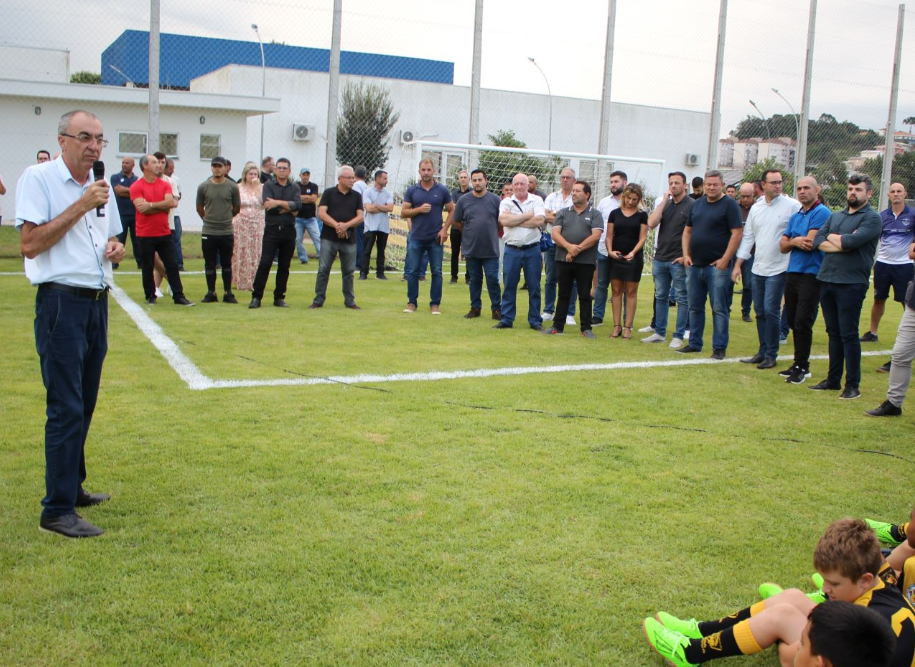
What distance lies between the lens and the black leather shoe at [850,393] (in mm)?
7602

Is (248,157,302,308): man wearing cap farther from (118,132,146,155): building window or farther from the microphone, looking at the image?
(118,132,146,155): building window

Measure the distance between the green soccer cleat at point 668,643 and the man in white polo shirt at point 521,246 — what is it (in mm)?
7560

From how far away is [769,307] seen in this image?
8.73m

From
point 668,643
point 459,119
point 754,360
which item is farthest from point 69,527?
point 459,119

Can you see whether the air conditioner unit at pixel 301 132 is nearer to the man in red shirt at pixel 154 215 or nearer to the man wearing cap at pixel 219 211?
the man wearing cap at pixel 219 211

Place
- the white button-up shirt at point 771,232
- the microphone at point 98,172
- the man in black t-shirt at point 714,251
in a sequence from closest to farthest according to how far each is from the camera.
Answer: the microphone at point 98,172
the white button-up shirt at point 771,232
the man in black t-shirt at point 714,251

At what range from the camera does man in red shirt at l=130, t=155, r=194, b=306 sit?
10.9 metres

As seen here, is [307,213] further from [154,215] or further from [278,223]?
[154,215]

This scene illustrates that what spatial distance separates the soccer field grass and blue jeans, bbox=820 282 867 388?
0.36 metres

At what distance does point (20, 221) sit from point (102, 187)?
425 millimetres

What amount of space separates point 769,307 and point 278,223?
6.39 m

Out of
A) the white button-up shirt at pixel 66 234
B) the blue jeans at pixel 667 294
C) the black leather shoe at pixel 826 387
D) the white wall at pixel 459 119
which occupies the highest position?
the white wall at pixel 459 119

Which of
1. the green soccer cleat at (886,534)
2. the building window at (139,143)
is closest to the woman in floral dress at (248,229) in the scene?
the green soccer cleat at (886,534)

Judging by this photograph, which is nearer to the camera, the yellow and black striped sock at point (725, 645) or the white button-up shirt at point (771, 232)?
the yellow and black striped sock at point (725, 645)
